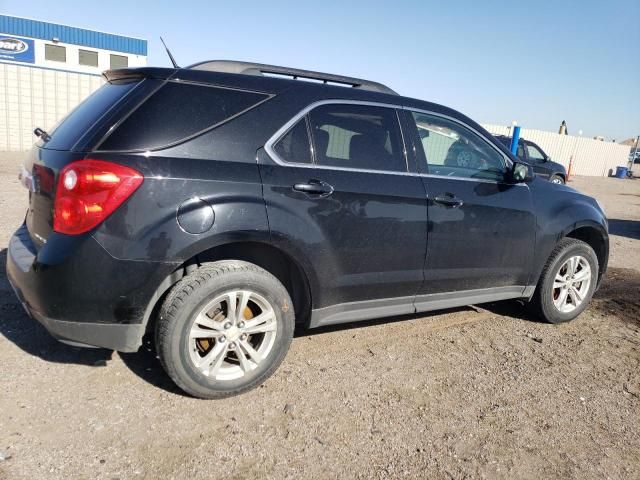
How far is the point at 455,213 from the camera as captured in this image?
363 centimetres

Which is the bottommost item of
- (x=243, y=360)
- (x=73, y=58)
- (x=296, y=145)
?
(x=243, y=360)

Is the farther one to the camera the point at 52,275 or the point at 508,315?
the point at 508,315

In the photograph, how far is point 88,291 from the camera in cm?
258

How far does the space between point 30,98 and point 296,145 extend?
56.5 ft

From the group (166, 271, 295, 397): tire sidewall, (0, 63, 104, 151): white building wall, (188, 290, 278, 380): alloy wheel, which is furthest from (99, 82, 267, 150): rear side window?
(0, 63, 104, 151): white building wall

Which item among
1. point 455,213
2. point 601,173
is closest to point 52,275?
point 455,213

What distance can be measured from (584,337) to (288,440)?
2.92 m

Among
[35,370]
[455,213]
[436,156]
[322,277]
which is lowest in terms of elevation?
[35,370]

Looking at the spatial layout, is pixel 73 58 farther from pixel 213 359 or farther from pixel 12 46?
pixel 213 359

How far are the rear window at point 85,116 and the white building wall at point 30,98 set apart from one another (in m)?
15.6

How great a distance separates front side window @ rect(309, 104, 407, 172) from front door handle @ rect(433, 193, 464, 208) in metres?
0.32

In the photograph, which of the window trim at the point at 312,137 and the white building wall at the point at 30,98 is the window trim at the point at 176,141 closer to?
the window trim at the point at 312,137

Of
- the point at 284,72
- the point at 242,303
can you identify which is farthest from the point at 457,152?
the point at 242,303

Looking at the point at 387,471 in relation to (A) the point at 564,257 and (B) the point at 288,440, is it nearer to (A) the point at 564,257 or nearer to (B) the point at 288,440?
(B) the point at 288,440
